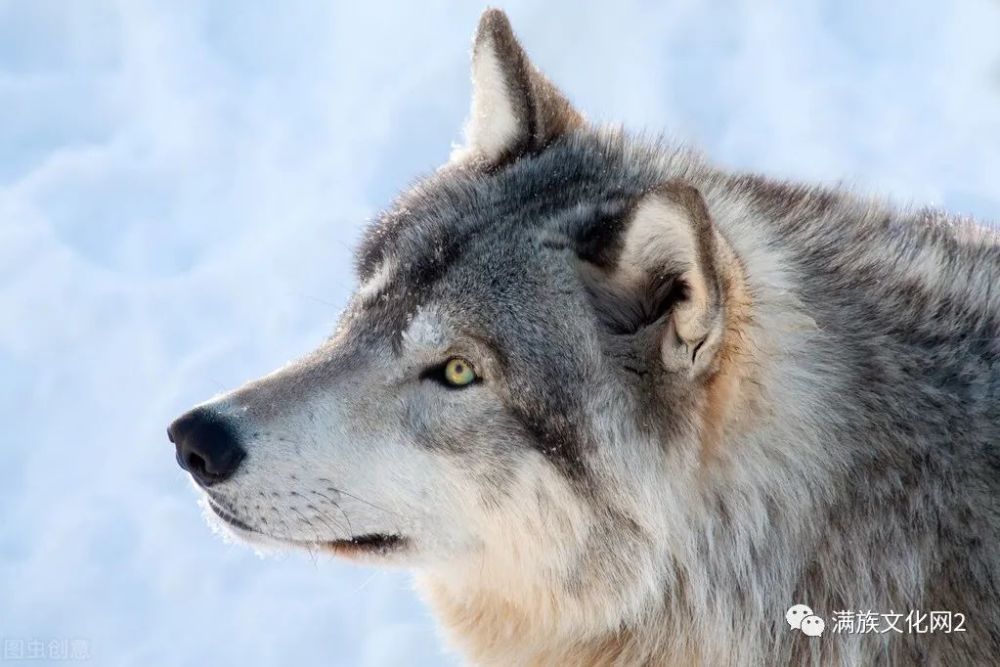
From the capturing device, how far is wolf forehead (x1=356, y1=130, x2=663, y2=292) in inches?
115

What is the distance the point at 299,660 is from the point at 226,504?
87.2 inches

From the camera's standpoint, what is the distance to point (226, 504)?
2.79 metres

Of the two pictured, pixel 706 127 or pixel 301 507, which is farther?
pixel 706 127

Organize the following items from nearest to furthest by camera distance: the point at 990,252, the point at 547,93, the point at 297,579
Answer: the point at 990,252, the point at 547,93, the point at 297,579

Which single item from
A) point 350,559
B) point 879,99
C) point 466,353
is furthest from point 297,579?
point 879,99

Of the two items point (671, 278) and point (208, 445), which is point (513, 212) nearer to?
point (671, 278)

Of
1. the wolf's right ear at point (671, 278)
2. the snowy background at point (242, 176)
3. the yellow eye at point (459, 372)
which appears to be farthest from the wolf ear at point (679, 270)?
the snowy background at point (242, 176)

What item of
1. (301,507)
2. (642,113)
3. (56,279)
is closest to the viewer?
(301,507)

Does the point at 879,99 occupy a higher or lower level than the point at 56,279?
higher

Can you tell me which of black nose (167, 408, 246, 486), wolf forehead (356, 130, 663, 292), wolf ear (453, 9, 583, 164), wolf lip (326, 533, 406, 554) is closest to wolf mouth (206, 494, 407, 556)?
wolf lip (326, 533, 406, 554)

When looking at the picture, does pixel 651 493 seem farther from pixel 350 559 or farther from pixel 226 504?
pixel 226 504

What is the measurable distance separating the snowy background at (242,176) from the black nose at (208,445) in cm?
227

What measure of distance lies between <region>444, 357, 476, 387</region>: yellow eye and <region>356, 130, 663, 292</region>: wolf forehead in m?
Result: 0.26

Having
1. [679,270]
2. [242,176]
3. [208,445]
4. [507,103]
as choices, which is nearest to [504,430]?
[679,270]
